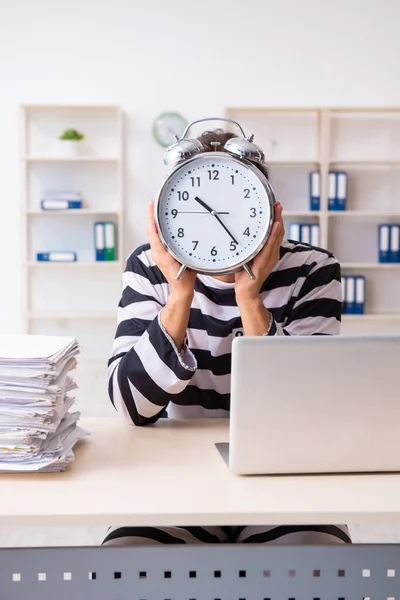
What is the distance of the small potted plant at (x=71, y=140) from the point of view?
218 inches

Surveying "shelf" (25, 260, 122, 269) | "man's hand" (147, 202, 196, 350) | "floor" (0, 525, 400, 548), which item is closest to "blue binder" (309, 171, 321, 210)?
"shelf" (25, 260, 122, 269)

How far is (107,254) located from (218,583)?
4679 millimetres

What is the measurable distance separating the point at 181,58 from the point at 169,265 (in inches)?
186

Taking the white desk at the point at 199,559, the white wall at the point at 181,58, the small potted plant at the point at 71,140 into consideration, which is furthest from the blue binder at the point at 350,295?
the white desk at the point at 199,559

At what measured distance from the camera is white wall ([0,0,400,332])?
5.71m

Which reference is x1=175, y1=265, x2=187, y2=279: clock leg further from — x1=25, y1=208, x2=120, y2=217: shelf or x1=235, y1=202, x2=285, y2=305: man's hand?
x1=25, y1=208, x2=120, y2=217: shelf

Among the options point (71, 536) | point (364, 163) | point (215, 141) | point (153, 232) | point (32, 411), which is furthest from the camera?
point (364, 163)

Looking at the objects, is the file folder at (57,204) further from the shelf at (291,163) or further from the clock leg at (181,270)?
the clock leg at (181,270)

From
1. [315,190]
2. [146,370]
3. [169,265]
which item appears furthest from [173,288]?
[315,190]

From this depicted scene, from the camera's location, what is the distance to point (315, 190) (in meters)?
5.70

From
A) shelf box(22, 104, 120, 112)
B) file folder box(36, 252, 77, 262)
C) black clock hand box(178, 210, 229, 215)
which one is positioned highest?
shelf box(22, 104, 120, 112)

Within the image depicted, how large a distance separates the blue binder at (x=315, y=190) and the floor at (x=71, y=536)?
329cm

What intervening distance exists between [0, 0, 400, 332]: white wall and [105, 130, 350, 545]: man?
427cm

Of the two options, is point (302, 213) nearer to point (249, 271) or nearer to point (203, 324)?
point (203, 324)
